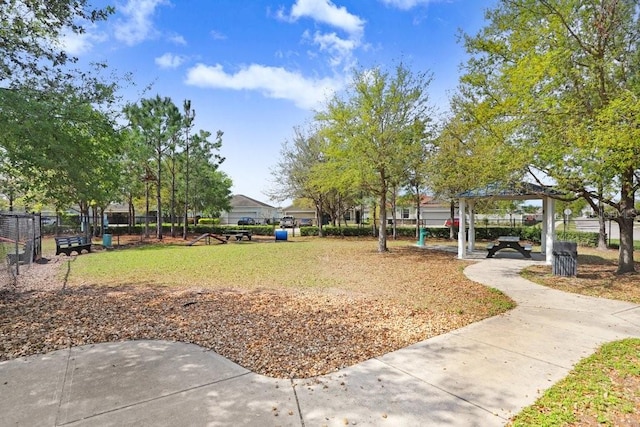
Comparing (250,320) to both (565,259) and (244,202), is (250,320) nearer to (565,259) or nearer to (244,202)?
(565,259)

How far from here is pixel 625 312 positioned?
6.13m

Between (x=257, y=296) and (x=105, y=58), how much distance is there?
5.59m

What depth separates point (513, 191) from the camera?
448 inches

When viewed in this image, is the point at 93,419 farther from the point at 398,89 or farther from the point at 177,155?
the point at 177,155

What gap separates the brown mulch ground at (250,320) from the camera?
168 inches

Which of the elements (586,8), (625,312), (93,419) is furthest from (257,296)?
(586,8)

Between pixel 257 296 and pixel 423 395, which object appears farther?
pixel 257 296

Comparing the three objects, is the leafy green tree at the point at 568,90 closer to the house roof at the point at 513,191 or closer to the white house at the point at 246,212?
the house roof at the point at 513,191

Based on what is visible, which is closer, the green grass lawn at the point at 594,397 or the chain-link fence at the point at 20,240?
the green grass lawn at the point at 594,397

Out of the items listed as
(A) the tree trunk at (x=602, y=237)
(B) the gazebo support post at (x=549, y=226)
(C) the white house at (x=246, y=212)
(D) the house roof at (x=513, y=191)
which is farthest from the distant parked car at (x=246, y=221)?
(B) the gazebo support post at (x=549, y=226)

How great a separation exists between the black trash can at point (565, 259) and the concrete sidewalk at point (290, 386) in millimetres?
5257

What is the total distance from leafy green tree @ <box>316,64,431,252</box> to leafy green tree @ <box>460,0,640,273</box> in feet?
16.2

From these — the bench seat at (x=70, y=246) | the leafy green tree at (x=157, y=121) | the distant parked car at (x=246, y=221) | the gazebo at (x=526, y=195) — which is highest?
the leafy green tree at (x=157, y=121)

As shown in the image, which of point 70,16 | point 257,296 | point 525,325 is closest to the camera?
point 525,325
